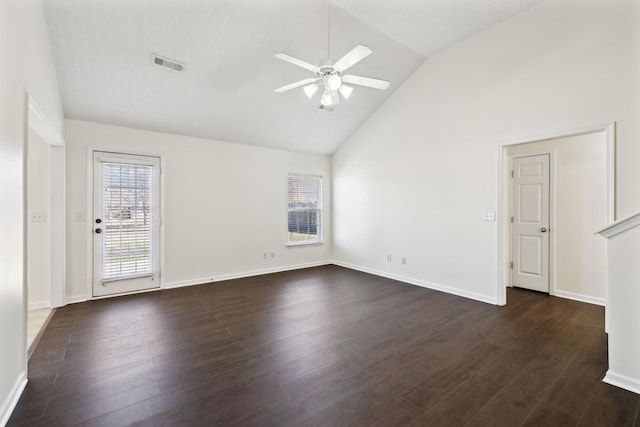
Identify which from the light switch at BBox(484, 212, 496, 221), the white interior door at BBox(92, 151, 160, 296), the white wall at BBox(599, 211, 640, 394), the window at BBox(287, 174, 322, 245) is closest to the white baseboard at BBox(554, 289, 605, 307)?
the light switch at BBox(484, 212, 496, 221)

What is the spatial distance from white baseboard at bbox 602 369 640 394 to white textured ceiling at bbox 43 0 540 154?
3.90 m

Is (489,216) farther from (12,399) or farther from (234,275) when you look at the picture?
(12,399)

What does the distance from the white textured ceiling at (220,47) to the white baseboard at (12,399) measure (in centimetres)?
317

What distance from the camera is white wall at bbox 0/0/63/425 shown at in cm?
178

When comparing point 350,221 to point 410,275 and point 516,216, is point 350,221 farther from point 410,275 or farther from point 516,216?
point 516,216

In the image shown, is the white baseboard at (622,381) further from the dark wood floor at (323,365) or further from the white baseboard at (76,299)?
the white baseboard at (76,299)

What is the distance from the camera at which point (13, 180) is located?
1.95 meters

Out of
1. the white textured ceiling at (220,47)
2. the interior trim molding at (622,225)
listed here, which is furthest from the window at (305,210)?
the interior trim molding at (622,225)

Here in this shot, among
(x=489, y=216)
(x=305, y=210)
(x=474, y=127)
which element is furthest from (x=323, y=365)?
(x=305, y=210)

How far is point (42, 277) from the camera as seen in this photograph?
3779mm

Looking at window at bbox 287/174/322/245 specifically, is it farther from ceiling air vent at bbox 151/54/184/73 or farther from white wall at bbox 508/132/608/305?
white wall at bbox 508/132/608/305

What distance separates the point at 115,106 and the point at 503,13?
17.0 ft

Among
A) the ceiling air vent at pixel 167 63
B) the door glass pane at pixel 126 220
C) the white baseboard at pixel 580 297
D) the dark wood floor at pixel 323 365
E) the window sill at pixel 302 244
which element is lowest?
the dark wood floor at pixel 323 365

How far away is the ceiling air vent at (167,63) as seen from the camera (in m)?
3.37
